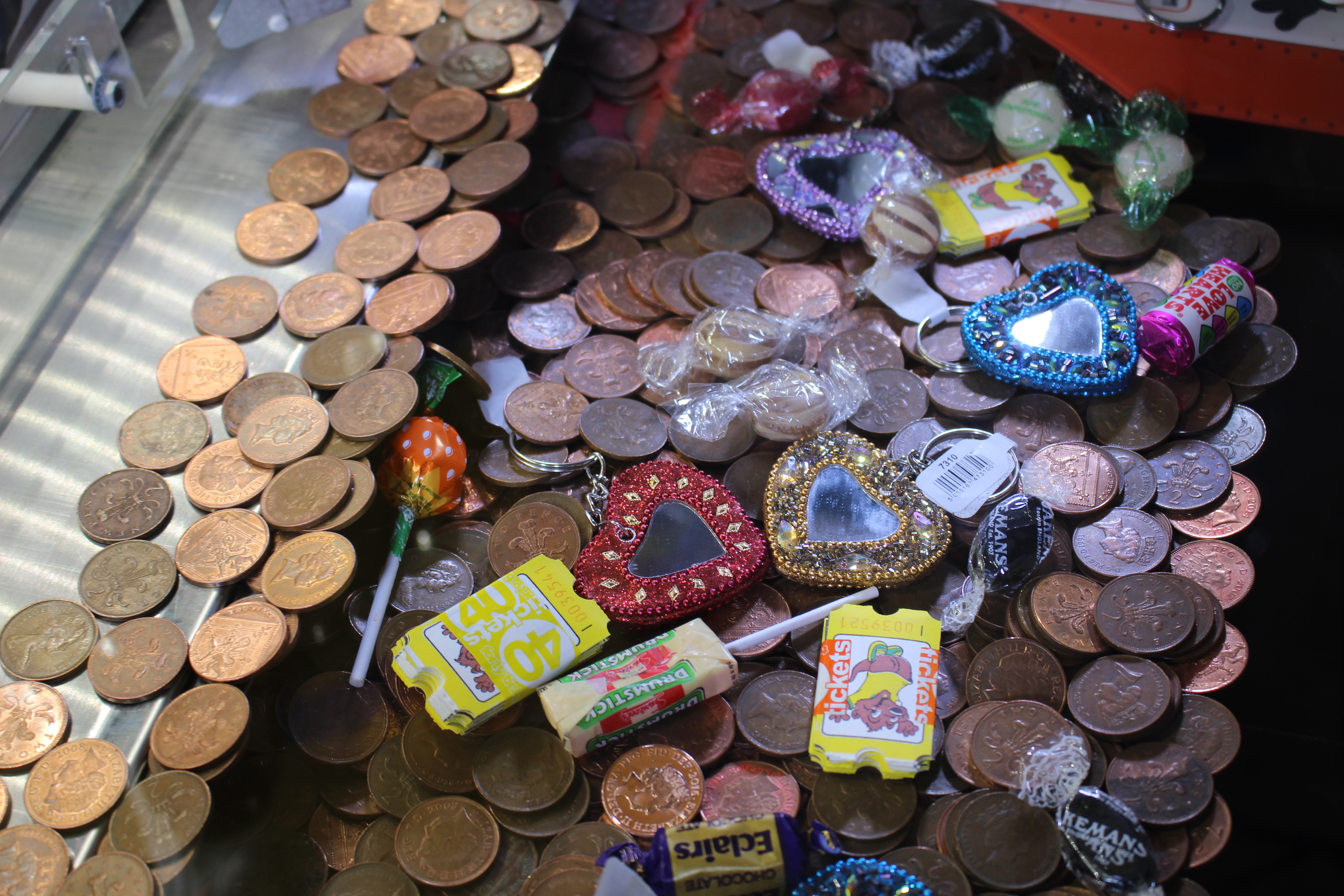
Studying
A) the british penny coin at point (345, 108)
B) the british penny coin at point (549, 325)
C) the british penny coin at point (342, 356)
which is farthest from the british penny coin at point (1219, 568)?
the british penny coin at point (345, 108)

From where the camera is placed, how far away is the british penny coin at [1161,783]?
1.71 m

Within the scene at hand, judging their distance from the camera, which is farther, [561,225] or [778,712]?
[561,225]

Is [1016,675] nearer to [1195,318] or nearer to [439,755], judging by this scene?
[1195,318]

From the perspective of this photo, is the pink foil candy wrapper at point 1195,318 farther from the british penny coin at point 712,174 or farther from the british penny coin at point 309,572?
the british penny coin at point 309,572

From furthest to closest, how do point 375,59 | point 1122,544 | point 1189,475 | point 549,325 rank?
point 375,59, point 549,325, point 1189,475, point 1122,544

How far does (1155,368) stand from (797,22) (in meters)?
1.61

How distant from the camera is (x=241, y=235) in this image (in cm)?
246

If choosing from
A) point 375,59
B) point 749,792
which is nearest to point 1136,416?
point 749,792

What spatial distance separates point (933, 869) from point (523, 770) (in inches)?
29.7

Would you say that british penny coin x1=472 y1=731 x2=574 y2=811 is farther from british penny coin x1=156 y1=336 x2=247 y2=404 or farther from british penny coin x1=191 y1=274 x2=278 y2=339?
british penny coin x1=191 y1=274 x2=278 y2=339

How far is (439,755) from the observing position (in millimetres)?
1826

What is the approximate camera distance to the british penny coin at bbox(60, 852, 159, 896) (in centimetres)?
158

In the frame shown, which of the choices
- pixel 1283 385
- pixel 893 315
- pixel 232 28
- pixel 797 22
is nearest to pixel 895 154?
pixel 893 315

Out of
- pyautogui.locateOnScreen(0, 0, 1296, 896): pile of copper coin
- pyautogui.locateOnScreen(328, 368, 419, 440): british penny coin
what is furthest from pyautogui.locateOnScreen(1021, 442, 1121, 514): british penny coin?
pyautogui.locateOnScreen(328, 368, 419, 440): british penny coin
